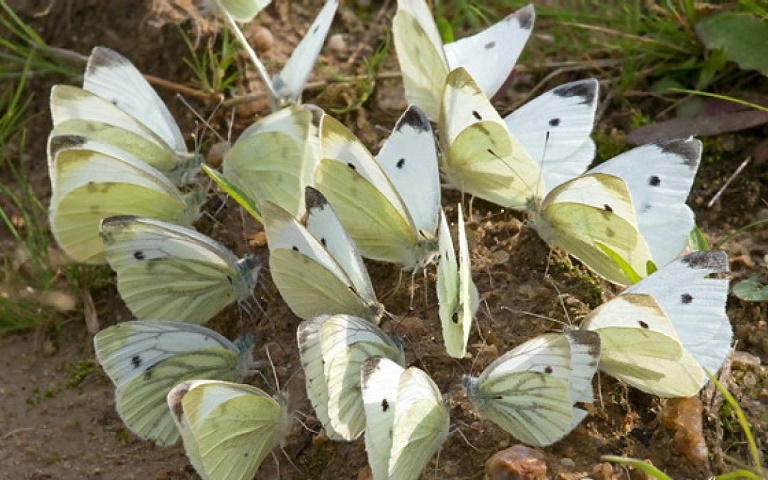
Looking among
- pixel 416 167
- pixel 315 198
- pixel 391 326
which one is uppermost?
pixel 315 198

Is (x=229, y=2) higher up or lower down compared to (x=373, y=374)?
higher up

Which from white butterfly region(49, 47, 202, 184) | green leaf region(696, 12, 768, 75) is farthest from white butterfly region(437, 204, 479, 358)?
green leaf region(696, 12, 768, 75)

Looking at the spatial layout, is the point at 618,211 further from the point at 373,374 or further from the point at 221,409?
the point at 221,409

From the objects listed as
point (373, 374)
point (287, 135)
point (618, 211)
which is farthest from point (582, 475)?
point (287, 135)

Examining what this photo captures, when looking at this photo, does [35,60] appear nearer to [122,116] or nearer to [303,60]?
[122,116]

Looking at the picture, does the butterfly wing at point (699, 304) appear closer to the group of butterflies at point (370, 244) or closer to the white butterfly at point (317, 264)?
the group of butterflies at point (370, 244)

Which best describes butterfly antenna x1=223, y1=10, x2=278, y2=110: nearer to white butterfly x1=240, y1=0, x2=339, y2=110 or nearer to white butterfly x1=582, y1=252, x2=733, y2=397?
white butterfly x1=240, y1=0, x2=339, y2=110

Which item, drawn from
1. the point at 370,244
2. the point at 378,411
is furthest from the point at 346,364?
the point at 370,244
